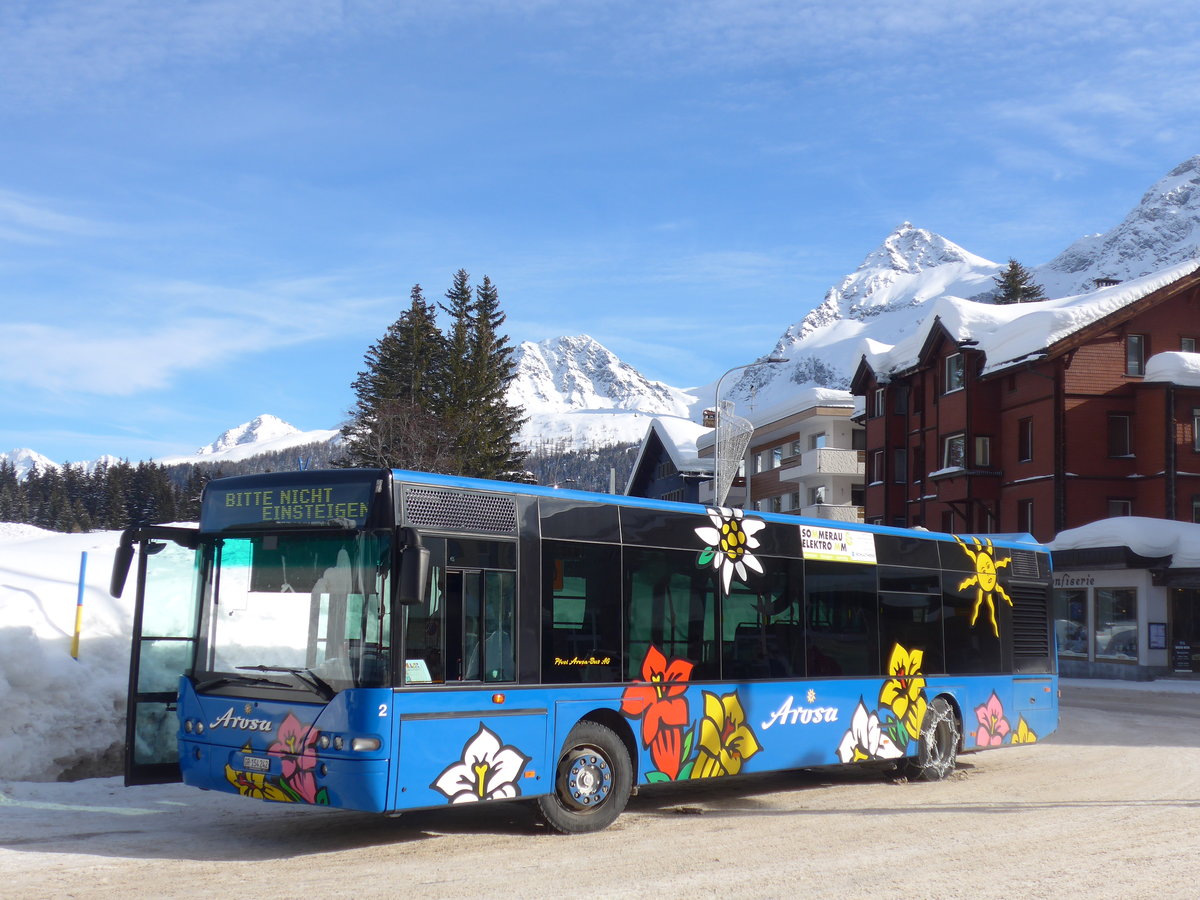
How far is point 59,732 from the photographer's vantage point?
1200 centimetres

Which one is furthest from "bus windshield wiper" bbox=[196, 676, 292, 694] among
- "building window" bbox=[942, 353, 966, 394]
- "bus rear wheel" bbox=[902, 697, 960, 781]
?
"building window" bbox=[942, 353, 966, 394]

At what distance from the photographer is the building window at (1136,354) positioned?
44938mm

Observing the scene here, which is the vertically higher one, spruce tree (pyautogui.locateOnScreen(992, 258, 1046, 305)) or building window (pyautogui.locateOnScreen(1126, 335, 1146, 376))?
spruce tree (pyautogui.locateOnScreen(992, 258, 1046, 305))

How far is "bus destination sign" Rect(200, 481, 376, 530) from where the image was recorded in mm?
9172

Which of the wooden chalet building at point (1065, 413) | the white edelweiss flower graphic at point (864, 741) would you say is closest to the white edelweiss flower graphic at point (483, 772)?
the white edelweiss flower graphic at point (864, 741)

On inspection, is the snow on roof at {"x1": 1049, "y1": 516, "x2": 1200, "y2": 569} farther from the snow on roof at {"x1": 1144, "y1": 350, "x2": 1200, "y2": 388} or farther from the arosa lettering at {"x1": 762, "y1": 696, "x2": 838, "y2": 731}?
the arosa lettering at {"x1": 762, "y1": 696, "x2": 838, "y2": 731}

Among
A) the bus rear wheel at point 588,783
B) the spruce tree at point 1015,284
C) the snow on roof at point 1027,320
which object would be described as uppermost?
the spruce tree at point 1015,284

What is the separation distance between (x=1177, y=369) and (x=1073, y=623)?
8.99 metres

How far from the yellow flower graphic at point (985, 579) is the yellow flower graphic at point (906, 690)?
140 centimetres

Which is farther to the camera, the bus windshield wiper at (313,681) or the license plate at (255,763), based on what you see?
the license plate at (255,763)

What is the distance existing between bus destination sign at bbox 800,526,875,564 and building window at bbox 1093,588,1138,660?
90.9 ft

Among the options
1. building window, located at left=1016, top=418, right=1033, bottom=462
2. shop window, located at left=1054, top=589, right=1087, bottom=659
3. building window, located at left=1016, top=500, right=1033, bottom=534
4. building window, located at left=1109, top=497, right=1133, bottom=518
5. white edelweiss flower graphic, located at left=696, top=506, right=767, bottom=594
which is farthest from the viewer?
building window, located at left=1016, top=418, right=1033, bottom=462

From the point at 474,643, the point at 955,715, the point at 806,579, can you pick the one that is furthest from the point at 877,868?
the point at 955,715

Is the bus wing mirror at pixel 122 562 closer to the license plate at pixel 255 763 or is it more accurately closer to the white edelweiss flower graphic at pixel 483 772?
the license plate at pixel 255 763
